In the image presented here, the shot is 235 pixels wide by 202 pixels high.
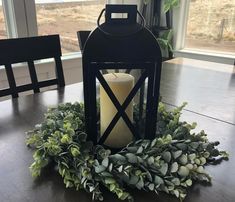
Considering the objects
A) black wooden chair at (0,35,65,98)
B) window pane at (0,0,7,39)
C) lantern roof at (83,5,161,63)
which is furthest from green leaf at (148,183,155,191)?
window pane at (0,0,7,39)

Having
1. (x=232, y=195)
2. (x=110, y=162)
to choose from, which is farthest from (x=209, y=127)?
(x=110, y=162)

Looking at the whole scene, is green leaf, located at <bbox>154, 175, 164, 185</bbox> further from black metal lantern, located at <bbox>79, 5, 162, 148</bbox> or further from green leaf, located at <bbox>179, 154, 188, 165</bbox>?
black metal lantern, located at <bbox>79, 5, 162, 148</bbox>

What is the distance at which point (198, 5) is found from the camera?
3.41 m

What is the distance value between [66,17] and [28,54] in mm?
1748

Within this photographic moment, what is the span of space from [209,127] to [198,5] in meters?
2.89

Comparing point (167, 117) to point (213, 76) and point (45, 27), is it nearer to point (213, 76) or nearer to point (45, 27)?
point (213, 76)

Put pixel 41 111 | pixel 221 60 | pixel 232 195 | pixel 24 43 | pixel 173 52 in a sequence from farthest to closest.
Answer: pixel 173 52 < pixel 221 60 < pixel 24 43 < pixel 41 111 < pixel 232 195

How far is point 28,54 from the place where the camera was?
4.45 ft

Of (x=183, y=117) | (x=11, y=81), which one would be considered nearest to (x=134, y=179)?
(x=183, y=117)

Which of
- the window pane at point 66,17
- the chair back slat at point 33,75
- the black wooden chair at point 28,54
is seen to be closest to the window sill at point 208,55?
the window pane at point 66,17

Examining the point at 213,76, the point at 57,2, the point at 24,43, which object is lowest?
the point at 213,76

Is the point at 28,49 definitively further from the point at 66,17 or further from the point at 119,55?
the point at 66,17

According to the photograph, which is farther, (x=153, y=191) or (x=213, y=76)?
(x=213, y=76)

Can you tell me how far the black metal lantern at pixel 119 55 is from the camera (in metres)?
0.65
